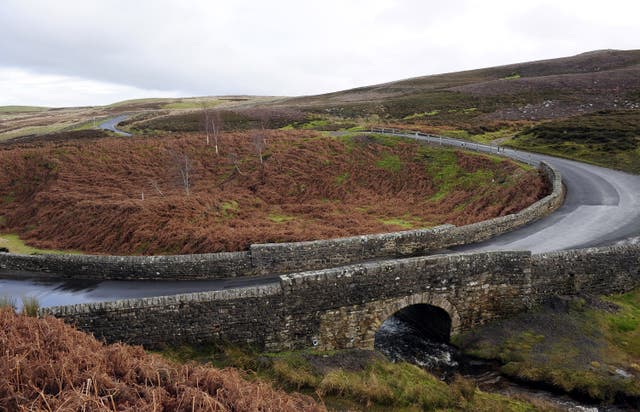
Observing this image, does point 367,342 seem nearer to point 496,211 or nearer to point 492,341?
point 492,341

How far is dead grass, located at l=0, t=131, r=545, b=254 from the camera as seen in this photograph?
93.6 ft

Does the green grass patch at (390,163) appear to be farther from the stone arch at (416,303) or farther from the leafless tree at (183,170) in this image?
the stone arch at (416,303)

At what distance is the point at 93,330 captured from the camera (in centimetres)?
1357

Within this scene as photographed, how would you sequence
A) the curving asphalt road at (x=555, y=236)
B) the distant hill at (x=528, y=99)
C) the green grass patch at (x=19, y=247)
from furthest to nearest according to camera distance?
the distant hill at (x=528, y=99), the green grass patch at (x=19, y=247), the curving asphalt road at (x=555, y=236)

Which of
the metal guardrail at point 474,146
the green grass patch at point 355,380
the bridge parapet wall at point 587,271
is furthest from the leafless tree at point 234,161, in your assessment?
the bridge parapet wall at point 587,271

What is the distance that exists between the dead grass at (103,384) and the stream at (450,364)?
32.1ft

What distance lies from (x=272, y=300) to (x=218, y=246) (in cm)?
1156

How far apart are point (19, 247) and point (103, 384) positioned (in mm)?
28217

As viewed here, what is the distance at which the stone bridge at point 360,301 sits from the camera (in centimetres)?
1394

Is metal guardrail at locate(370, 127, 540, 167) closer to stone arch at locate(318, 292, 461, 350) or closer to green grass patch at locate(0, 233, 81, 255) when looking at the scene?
stone arch at locate(318, 292, 461, 350)

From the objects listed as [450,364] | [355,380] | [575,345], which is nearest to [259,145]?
[450,364]

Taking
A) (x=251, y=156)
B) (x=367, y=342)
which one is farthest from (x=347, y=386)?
(x=251, y=156)

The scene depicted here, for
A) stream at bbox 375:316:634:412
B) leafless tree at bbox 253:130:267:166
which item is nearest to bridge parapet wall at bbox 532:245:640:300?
stream at bbox 375:316:634:412

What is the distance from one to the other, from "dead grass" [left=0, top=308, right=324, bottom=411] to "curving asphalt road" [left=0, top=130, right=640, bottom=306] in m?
10.4
